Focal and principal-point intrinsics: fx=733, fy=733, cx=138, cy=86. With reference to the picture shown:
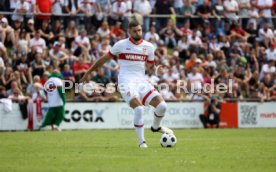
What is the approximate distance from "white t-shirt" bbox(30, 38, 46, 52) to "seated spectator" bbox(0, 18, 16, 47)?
0.81m

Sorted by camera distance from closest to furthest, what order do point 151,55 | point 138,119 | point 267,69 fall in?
point 138,119
point 151,55
point 267,69

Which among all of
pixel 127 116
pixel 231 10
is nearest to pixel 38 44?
pixel 127 116

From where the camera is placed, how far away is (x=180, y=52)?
118ft

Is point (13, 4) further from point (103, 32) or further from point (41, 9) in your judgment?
point (103, 32)

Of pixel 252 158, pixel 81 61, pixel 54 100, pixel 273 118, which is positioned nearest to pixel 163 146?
pixel 252 158

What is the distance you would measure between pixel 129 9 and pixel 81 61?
476 centimetres

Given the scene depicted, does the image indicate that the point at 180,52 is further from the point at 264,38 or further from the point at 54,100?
the point at 54,100

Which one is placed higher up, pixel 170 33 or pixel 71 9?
pixel 71 9

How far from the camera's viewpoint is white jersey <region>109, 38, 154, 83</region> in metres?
17.8

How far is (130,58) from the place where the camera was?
58.6 feet

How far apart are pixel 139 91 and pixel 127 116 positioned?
1436 cm

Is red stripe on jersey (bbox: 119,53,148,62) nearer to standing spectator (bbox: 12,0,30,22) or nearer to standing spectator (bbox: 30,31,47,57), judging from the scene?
standing spectator (bbox: 30,31,47,57)

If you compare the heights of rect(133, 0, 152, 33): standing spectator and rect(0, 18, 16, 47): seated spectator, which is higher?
rect(133, 0, 152, 33): standing spectator

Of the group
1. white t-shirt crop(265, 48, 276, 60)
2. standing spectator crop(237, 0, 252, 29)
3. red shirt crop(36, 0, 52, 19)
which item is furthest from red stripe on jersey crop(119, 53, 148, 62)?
standing spectator crop(237, 0, 252, 29)
